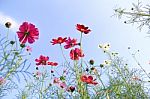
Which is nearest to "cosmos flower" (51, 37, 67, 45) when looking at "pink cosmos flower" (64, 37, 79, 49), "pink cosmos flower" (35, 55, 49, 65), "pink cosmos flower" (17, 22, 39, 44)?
"pink cosmos flower" (64, 37, 79, 49)

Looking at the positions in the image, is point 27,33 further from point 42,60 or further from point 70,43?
point 42,60

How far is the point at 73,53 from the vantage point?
3.04 metres

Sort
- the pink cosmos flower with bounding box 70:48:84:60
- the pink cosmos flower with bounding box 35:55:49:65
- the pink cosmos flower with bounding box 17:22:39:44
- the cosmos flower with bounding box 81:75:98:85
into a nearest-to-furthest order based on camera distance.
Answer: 1. the pink cosmos flower with bounding box 17:22:39:44
2. the cosmos flower with bounding box 81:75:98:85
3. the pink cosmos flower with bounding box 70:48:84:60
4. the pink cosmos flower with bounding box 35:55:49:65

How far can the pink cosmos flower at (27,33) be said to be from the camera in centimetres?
254

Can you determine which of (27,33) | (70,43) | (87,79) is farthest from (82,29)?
(27,33)

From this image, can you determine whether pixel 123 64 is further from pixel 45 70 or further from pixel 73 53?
pixel 73 53

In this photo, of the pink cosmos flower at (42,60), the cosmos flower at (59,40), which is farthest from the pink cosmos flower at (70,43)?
the pink cosmos flower at (42,60)

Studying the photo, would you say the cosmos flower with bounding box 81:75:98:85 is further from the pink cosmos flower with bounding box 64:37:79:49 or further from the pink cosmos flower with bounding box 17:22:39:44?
the pink cosmos flower with bounding box 17:22:39:44

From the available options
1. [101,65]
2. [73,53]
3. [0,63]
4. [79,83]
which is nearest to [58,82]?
[101,65]

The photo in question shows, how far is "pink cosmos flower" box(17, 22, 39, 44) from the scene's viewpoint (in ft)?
8.34

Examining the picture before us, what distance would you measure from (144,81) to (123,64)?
43cm

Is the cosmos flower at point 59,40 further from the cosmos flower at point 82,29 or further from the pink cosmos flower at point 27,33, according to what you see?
the pink cosmos flower at point 27,33

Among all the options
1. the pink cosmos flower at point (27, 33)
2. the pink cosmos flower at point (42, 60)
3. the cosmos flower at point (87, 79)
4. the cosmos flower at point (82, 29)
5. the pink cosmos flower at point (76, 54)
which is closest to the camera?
the pink cosmos flower at point (27, 33)

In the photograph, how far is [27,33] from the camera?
2.59 m
